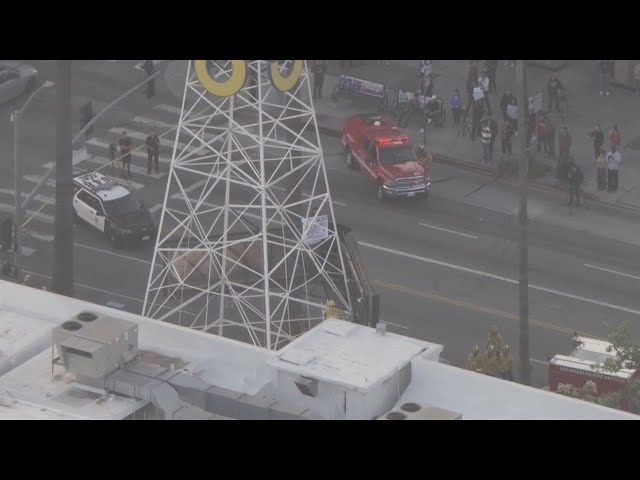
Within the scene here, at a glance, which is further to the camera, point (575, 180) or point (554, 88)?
point (554, 88)

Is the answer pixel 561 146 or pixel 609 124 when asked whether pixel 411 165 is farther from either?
pixel 609 124

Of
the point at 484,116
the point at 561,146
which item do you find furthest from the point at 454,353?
the point at 484,116

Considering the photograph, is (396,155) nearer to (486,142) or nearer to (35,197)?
(486,142)

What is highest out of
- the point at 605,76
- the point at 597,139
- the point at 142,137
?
the point at 605,76

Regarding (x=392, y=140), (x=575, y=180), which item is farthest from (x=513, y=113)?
(x=392, y=140)

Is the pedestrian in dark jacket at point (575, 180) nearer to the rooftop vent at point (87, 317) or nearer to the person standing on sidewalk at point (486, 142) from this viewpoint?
the person standing on sidewalk at point (486, 142)

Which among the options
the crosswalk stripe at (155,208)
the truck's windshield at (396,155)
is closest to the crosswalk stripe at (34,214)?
the crosswalk stripe at (155,208)
